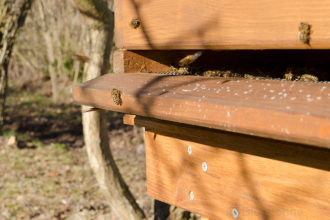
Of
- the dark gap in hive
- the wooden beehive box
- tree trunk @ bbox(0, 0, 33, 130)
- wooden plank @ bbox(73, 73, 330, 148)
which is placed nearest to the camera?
wooden plank @ bbox(73, 73, 330, 148)

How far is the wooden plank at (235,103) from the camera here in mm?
930

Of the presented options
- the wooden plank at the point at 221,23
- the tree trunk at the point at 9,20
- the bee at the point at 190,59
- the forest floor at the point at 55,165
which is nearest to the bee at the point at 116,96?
the wooden plank at the point at 221,23

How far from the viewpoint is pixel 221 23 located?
1.35 meters

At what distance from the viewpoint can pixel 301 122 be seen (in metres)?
0.92

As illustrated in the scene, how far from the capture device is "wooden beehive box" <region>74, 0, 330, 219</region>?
1062 millimetres

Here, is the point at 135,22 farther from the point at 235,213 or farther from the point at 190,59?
the point at 235,213

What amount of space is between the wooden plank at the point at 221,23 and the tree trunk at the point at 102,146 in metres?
2.33

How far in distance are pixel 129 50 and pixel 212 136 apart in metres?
0.58

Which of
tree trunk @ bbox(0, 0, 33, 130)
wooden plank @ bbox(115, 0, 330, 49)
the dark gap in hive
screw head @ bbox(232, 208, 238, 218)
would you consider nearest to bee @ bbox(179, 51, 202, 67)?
the dark gap in hive

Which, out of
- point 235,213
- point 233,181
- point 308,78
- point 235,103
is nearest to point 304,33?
point 235,103

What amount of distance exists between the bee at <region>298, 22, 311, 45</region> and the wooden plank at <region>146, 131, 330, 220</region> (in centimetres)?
34

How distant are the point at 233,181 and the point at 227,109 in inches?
21.6

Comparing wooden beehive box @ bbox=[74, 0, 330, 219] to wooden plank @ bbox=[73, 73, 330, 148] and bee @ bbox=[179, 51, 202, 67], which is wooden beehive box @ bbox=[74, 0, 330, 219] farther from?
bee @ bbox=[179, 51, 202, 67]

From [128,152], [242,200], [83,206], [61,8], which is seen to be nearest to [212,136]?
[242,200]
